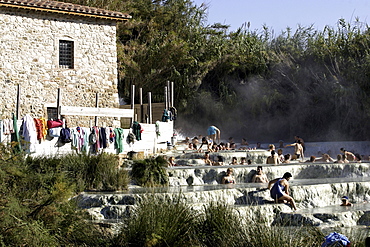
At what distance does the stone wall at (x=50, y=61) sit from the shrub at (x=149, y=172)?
26.1 ft

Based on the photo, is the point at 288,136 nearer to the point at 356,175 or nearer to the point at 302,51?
the point at 302,51

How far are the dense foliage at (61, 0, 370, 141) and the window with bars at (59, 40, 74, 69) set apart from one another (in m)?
6.00

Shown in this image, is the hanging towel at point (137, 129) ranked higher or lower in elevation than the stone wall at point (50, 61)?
lower

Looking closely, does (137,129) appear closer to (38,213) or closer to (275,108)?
(38,213)

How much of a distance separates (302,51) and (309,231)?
83.2ft

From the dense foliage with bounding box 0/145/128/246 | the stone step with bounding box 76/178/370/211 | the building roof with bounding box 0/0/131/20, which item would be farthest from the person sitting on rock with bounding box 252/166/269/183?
the building roof with bounding box 0/0/131/20

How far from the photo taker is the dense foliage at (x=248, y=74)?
29.6 m

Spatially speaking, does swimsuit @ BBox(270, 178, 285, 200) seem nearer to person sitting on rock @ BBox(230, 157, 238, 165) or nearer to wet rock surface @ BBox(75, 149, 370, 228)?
wet rock surface @ BBox(75, 149, 370, 228)

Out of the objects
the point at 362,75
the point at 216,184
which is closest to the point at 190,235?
the point at 216,184

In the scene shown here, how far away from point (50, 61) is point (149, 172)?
9.00 m

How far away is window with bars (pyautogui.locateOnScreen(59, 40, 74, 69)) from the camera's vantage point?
2311 centimetres

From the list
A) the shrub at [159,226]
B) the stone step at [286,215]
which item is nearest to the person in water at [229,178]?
the stone step at [286,215]

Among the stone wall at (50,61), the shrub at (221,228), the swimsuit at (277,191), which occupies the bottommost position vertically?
the swimsuit at (277,191)

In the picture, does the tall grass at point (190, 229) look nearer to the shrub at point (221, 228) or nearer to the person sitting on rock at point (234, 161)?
the shrub at point (221, 228)
